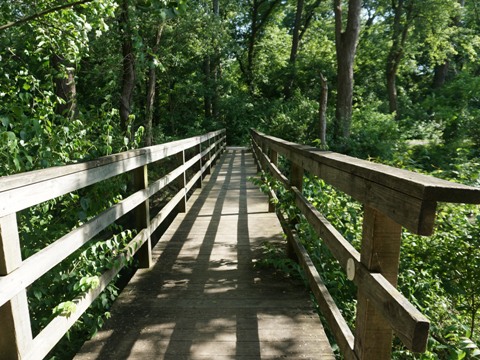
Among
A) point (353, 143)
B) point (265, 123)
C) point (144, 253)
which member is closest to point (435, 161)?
point (353, 143)

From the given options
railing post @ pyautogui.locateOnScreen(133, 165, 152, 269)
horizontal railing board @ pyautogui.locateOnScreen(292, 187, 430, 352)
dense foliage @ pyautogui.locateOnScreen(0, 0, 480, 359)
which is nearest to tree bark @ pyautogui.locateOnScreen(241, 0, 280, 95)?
dense foliage @ pyautogui.locateOnScreen(0, 0, 480, 359)

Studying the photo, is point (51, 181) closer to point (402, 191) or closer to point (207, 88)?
point (402, 191)

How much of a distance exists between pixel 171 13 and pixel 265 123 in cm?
1823

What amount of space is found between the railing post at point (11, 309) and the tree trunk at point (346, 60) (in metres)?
13.7

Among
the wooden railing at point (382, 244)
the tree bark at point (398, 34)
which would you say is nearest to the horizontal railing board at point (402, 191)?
the wooden railing at point (382, 244)

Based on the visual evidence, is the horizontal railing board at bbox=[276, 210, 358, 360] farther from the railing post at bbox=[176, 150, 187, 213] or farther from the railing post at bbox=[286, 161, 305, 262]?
the railing post at bbox=[176, 150, 187, 213]

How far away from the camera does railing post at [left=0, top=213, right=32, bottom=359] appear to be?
1487 mm

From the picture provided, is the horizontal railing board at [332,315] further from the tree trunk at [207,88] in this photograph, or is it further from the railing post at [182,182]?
the tree trunk at [207,88]

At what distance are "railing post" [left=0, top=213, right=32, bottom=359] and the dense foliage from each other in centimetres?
43

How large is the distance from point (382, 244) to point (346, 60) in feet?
44.8

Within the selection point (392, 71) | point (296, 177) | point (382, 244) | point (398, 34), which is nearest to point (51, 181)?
point (382, 244)

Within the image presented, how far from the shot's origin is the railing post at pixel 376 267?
4.94 feet

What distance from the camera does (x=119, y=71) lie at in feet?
35.4

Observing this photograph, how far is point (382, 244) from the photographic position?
4.96 ft
